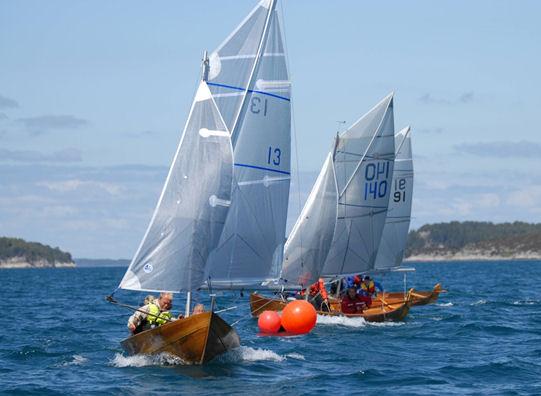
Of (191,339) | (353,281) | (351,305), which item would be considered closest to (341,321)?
(351,305)

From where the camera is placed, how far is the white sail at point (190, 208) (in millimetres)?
27250

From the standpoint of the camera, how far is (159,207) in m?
27.4

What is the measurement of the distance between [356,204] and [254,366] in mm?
19028

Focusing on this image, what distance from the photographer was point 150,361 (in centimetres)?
2794

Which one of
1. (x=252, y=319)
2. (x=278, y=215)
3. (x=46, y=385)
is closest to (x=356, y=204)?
(x=252, y=319)

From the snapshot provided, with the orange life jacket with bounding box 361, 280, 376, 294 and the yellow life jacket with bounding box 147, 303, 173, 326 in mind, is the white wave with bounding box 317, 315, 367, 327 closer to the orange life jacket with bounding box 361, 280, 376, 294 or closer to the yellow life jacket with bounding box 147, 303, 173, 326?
the orange life jacket with bounding box 361, 280, 376, 294

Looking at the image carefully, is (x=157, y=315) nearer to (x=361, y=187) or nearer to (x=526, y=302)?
(x=361, y=187)

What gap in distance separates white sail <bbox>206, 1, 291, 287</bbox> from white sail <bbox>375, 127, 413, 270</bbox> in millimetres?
24437

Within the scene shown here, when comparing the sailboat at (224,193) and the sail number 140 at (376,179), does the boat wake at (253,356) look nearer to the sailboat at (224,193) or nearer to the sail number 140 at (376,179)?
the sailboat at (224,193)

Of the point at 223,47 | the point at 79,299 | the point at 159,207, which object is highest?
the point at 223,47

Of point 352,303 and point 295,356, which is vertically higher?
point 352,303

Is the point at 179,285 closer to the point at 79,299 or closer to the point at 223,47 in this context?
the point at 223,47

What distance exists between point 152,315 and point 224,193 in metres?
3.65

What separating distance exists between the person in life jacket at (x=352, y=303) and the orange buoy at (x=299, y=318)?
15554 mm
